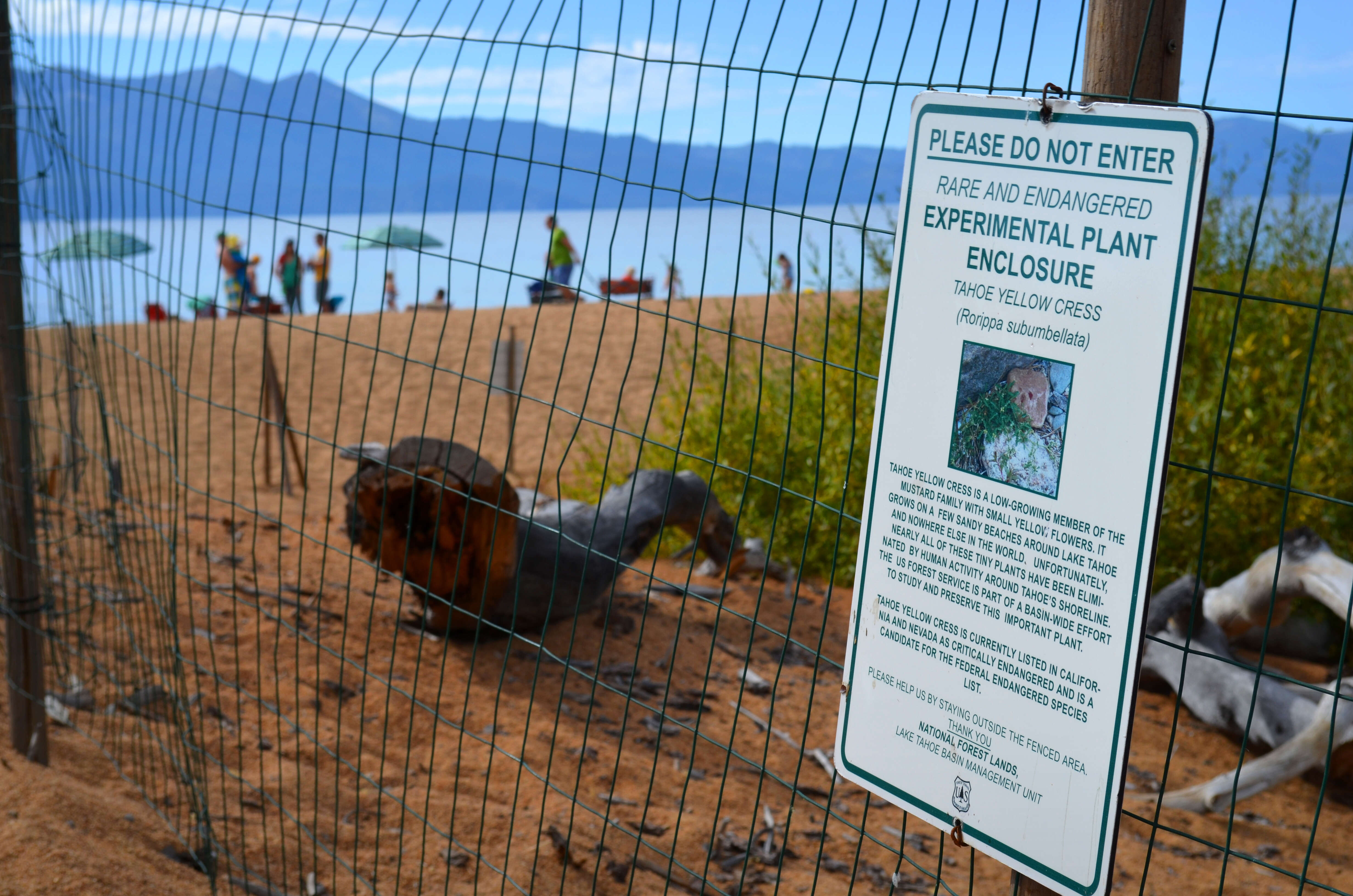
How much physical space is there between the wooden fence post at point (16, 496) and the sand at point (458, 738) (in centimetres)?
16

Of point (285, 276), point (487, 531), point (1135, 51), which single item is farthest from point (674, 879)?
point (285, 276)

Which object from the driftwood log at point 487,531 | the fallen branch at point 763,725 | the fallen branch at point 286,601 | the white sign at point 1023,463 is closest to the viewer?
the white sign at point 1023,463

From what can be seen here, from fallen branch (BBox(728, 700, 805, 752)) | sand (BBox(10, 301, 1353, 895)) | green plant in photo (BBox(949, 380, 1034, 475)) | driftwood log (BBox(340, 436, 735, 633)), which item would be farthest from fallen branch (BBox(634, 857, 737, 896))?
green plant in photo (BBox(949, 380, 1034, 475))

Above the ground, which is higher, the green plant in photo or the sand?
the green plant in photo

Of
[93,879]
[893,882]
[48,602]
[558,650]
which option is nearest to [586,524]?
[558,650]

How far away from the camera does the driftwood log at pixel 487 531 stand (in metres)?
4.54

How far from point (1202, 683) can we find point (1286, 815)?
2.39 feet

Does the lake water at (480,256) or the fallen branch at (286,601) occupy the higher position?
the lake water at (480,256)

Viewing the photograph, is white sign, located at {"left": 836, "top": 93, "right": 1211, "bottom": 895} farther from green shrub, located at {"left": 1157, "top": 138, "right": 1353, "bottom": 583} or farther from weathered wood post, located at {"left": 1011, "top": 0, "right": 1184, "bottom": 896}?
green shrub, located at {"left": 1157, "top": 138, "right": 1353, "bottom": 583}

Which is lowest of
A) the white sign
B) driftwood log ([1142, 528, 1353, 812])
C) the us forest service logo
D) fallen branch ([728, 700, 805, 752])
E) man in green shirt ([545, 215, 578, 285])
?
fallen branch ([728, 700, 805, 752])

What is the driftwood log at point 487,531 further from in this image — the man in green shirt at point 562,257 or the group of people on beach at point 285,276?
the man in green shirt at point 562,257

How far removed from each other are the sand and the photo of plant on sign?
21.9 inches

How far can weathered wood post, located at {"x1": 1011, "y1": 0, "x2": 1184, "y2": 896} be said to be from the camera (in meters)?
1.36

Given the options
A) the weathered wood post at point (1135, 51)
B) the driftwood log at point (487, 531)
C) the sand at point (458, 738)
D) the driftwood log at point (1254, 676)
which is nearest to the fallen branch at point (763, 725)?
the sand at point (458, 738)
